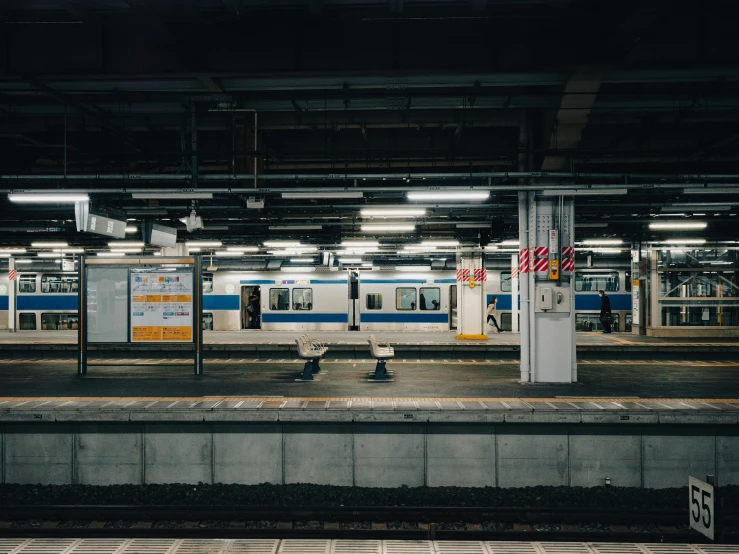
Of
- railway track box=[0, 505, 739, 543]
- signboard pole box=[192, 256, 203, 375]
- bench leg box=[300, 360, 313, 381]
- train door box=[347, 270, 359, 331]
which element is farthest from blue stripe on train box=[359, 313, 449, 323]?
railway track box=[0, 505, 739, 543]

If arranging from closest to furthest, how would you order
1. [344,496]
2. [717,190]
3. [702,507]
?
[702,507] → [344,496] → [717,190]

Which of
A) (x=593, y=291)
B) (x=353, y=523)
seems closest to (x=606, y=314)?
(x=593, y=291)

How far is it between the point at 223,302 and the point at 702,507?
21044 millimetres

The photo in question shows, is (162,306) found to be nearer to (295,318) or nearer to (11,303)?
(295,318)

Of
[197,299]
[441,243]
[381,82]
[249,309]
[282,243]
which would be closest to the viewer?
[381,82]

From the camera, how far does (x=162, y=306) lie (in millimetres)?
10344

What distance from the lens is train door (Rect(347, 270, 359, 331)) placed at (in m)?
22.5

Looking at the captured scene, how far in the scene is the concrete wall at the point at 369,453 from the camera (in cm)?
727

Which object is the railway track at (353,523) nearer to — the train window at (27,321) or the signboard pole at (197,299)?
the signboard pole at (197,299)

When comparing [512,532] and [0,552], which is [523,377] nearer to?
[512,532]

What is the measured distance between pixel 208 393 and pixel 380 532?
4100mm

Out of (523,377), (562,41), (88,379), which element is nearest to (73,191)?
(88,379)

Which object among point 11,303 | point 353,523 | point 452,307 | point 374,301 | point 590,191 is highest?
point 590,191

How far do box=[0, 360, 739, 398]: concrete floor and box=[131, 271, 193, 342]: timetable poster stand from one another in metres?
0.86
